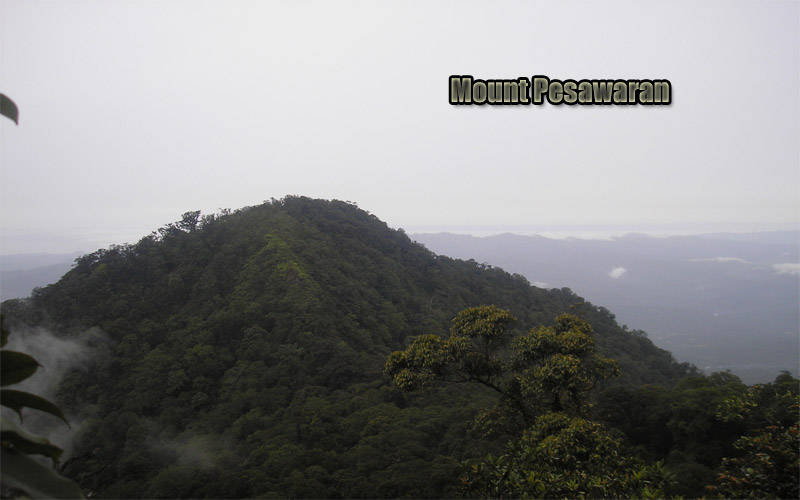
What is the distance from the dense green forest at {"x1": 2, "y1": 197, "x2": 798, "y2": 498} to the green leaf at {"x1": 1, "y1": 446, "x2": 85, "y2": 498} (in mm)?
130

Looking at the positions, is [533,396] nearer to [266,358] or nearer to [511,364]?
[511,364]

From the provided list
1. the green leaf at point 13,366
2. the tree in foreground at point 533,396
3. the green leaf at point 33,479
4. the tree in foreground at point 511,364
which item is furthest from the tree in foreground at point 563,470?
the green leaf at point 13,366

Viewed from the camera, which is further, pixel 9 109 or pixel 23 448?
pixel 9 109

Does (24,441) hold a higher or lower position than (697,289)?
higher

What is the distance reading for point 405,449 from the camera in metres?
9.16

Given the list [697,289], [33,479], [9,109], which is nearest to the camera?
[33,479]

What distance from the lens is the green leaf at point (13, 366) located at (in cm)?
96

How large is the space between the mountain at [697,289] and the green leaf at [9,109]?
3818cm

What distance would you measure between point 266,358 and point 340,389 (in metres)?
3.63

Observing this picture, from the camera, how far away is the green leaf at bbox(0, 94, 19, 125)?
3.46ft

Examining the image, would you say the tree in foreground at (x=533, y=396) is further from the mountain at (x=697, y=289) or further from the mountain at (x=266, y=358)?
the mountain at (x=697, y=289)

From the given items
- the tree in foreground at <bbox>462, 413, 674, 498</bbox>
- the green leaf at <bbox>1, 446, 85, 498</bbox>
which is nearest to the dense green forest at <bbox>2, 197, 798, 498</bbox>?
the tree in foreground at <bbox>462, 413, 674, 498</bbox>

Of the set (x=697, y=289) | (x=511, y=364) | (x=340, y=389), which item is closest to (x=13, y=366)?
(x=511, y=364)

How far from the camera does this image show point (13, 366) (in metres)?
0.97
